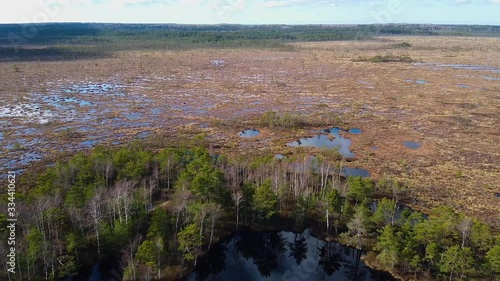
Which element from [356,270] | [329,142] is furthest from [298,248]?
[329,142]

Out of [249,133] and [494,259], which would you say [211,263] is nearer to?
[494,259]

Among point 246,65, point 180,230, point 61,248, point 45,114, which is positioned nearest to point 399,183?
point 180,230

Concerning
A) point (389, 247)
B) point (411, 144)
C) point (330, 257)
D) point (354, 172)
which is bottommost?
point (330, 257)

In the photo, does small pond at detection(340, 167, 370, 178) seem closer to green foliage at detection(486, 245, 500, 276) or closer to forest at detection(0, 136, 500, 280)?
forest at detection(0, 136, 500, 280)

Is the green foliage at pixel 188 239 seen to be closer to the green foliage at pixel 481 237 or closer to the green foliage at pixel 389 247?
the green foliage at pixel 389 247

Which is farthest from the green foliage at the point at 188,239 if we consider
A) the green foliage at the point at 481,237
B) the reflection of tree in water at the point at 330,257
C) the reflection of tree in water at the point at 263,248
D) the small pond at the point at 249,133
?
the small pond at the point at 249,133

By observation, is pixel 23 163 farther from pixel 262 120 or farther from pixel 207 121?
pixel 262 120
